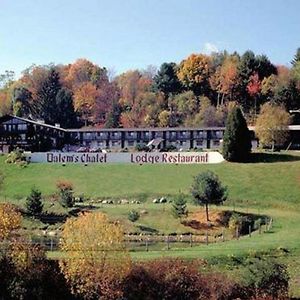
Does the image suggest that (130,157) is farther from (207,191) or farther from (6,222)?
(6,222)

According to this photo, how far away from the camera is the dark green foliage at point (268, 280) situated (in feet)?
93.7

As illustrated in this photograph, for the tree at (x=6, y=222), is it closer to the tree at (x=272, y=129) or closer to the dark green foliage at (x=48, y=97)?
the tree at (x=272, y=129)

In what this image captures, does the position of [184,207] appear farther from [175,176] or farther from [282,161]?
[282,161]

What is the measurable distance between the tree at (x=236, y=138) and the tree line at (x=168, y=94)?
19.7 meters

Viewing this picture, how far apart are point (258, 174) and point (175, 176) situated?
7928 millimetres

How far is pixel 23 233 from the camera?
43156mm

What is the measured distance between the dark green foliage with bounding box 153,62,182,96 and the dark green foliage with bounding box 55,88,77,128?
13443 millimetres

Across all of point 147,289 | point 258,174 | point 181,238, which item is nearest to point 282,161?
point 258,174

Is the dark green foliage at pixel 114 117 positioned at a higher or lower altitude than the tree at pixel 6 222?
higher

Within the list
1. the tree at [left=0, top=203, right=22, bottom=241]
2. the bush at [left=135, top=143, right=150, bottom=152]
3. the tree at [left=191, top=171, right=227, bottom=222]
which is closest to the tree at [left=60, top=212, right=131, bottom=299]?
the tree at [left=0, top=203, right=22, bottom=241]

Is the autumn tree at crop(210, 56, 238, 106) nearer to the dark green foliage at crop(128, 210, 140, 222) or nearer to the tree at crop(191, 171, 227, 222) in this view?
the tree at crop(191, 171, 227, 222)

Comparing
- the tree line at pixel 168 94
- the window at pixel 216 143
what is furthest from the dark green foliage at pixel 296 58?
the window at pixel 216 143

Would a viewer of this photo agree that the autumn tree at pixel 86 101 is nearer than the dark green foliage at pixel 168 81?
Result: No

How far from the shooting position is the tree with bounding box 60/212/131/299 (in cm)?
2847
